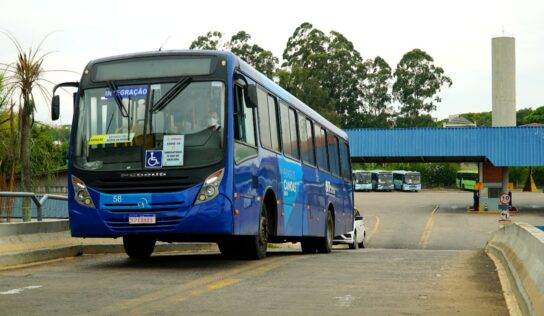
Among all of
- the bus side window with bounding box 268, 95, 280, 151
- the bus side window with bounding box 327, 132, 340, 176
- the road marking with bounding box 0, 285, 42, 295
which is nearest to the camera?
the road marking with bounding box 0, 285, 42, 295

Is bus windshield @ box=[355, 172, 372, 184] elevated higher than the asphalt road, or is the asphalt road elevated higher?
bus windshield @ box=[355, 172, 372, 184]

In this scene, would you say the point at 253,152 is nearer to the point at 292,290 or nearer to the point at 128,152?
the point at 128,152

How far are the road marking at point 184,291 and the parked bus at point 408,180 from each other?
98.6 metres

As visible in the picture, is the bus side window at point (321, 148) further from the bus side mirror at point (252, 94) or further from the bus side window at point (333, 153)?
the bus side mirror at point (252, 94)

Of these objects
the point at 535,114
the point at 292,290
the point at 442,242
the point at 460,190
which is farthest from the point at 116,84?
the point at 535,114

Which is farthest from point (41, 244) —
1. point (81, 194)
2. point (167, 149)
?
point (167, 149)

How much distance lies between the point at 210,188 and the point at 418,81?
98279mm

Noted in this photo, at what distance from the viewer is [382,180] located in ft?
382

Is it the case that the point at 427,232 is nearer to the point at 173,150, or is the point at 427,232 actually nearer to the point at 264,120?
the point at 264,120

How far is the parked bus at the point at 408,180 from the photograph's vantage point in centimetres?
11188

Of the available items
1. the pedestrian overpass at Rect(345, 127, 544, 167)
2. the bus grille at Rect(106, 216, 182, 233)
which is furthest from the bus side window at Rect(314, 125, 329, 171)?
the pedestrian overpass at Rect(345, 127, 544, 167)

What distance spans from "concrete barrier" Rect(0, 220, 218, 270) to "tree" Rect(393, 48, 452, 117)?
93595mm

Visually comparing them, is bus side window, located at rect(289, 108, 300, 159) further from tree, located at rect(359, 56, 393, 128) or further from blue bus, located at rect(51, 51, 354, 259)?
tree, located at rect(359, 56, 393, 128)

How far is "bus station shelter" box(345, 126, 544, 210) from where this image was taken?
6881cm
